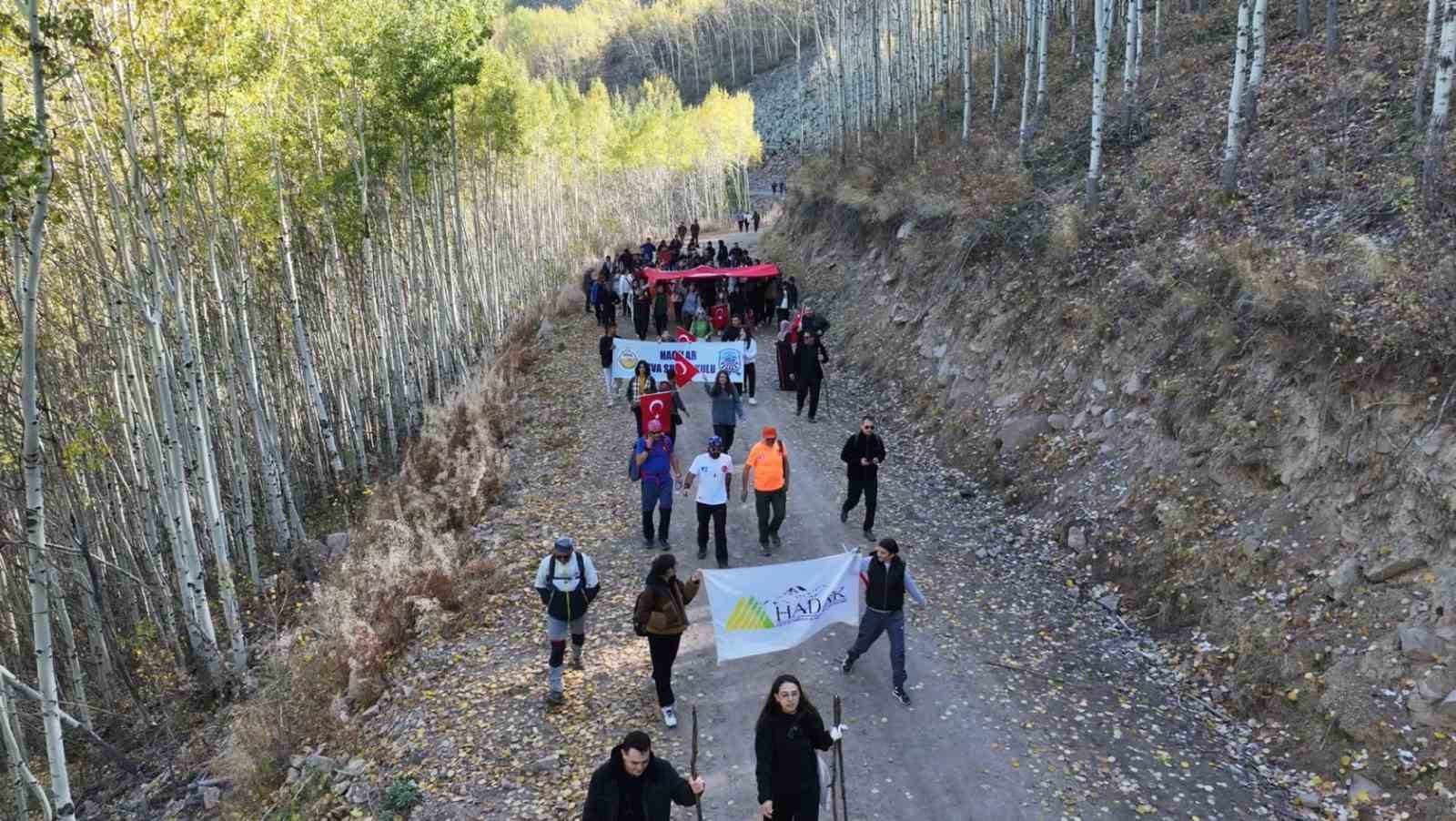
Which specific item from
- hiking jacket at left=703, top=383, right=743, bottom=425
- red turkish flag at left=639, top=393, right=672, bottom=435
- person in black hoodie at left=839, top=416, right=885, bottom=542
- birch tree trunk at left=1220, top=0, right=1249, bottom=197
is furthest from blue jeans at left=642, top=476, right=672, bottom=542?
birch tree trunk at left=1220, top=0, right=1249, bottom=197

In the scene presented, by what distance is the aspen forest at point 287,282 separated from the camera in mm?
9094

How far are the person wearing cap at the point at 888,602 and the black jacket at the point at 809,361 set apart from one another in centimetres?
738

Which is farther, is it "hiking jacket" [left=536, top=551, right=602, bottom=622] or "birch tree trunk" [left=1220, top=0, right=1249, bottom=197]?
"birch tree trunk" [left=1220, top=0, right=1249, bottom=197]

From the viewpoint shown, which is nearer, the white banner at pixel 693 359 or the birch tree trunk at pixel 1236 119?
the birch tree trunk at pixel 1236 119

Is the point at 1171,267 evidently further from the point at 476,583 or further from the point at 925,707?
the point at 476,583

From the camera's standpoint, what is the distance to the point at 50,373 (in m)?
11.9

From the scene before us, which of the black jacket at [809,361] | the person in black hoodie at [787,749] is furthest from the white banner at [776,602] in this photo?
the black jacket at [809,361]

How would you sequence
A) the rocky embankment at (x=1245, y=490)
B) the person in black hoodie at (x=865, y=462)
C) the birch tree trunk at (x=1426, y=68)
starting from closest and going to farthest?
the rocky embankment at (x=1245, y=490) < the person in black hoodie at (x=865, y=462) < the birch tree trunk at (x=1426, y=68)

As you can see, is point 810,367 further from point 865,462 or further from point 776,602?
point 776,602

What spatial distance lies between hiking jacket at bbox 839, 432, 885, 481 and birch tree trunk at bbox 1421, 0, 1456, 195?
22.8 feet

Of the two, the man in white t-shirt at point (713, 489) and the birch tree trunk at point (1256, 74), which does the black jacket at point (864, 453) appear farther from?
the birch tree trunk at point (1256, 74)

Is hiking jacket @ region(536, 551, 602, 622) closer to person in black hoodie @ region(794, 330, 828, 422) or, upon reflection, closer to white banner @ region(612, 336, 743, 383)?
white banner @ region(612, 336, 743, 383)

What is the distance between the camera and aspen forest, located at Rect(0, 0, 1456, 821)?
358 inches

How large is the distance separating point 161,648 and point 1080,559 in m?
12.8
